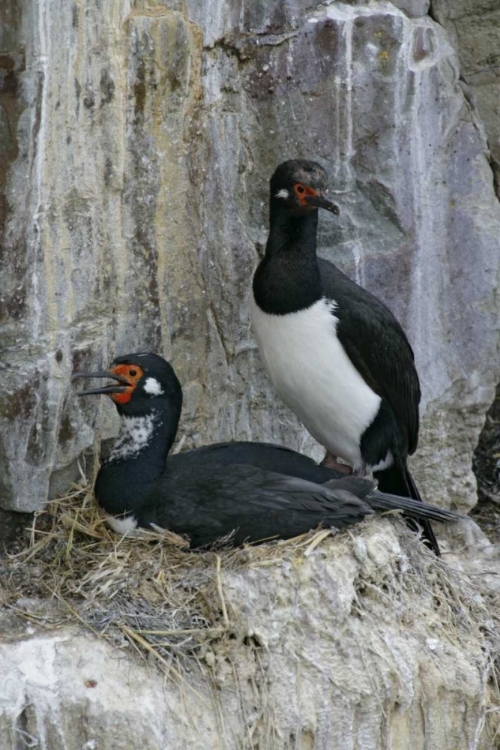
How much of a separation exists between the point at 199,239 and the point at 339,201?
0.70m

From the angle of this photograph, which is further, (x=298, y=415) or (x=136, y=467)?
(x=298, y=415)

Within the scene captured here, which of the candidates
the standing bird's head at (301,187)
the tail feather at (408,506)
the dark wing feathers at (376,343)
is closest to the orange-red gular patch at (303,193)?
the standing bird's head at (301,187)

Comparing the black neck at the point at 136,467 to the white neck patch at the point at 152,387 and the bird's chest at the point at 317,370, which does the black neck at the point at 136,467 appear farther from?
the bird's chest at the point at 317,370

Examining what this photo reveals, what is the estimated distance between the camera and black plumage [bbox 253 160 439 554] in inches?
228

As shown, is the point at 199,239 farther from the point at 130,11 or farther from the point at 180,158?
the point at 130,11

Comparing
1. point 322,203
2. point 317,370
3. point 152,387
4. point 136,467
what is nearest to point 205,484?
point 136,467

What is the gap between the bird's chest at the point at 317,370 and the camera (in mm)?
5883

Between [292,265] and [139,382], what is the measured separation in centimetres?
84

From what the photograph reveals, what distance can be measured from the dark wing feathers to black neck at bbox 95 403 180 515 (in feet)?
2.75

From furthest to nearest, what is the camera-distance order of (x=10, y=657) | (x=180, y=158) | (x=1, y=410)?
(x=180, y=158) → (x=1, y=410) → (x=10, y=657)

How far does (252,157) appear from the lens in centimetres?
630

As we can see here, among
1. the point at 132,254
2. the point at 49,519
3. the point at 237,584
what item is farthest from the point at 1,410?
the point at 237,584

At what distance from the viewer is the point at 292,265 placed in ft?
19.2

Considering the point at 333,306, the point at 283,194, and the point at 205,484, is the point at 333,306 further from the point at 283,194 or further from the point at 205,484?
the point at 205,484
